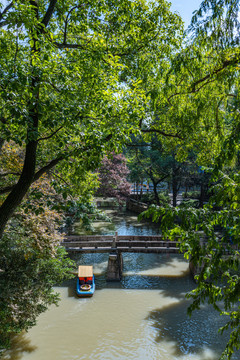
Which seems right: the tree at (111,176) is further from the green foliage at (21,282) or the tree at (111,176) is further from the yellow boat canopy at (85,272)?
the green foliage at (21,282)

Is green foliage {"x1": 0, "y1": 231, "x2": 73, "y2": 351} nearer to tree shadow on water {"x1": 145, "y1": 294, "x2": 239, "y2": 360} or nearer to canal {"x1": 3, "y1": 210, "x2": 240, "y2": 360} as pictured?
canal {"x1": 3, "y1": 210, "x2": 240, "y2": 360}

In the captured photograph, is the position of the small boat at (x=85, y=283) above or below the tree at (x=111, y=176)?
below

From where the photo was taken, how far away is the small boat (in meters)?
14.0

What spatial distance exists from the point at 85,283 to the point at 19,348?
4793 millimetres

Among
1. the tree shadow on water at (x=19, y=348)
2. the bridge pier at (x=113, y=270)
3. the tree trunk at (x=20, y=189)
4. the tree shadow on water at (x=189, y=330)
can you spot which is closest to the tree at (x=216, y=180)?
the tree trunk at (x=20, y=189)

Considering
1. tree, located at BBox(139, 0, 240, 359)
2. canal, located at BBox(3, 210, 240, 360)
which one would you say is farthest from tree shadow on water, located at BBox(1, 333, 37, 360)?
tree, located at BBox(139, 0, 240, 359)

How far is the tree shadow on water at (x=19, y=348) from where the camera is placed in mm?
9648

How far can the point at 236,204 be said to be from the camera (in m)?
3.42

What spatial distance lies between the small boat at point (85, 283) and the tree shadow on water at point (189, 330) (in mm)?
3273

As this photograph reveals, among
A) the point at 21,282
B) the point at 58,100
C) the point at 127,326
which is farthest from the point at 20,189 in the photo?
the point at 127,326

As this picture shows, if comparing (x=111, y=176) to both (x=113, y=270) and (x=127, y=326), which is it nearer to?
(x=113, y=270)

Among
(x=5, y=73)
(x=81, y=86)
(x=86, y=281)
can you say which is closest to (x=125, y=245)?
(x=86, y=281)

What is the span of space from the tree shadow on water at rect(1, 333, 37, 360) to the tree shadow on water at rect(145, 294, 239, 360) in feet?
15.6

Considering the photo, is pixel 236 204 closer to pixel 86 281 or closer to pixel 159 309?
pixel 159 309
